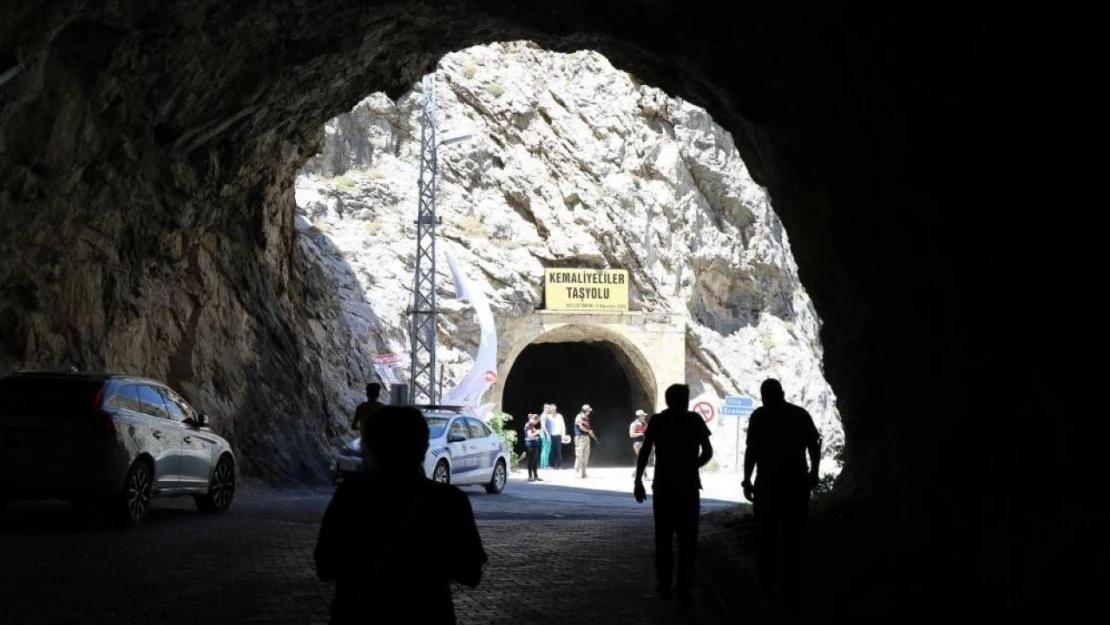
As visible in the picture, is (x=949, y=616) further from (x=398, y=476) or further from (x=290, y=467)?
(x=290, y=467)

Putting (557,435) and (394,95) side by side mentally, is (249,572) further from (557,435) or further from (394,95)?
(557,435)

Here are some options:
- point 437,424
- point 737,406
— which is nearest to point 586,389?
point 737,406

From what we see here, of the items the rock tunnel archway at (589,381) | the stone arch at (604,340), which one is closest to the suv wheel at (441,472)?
the rock tunnel archway at (589,381)

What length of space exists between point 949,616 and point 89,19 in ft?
41.2

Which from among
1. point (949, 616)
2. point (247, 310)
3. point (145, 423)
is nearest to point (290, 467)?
point (247, 310)

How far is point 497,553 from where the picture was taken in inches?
525

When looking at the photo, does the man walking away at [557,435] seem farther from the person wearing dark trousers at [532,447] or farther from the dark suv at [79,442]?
the dark suv at [79,442]

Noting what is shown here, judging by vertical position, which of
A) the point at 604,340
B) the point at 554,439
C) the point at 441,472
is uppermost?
the point at 604,340

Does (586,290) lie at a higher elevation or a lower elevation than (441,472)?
higher

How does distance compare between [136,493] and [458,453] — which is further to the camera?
[458,453]

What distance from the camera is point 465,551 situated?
13.6 ft

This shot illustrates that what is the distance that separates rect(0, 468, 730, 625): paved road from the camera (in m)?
8.90

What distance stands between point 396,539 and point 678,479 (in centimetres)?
Result: 552

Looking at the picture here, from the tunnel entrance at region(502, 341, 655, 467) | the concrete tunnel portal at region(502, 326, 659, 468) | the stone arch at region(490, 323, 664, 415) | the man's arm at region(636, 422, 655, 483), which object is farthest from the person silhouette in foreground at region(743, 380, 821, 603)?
the tunnel entrance at region(502, 341, 655, 467)
